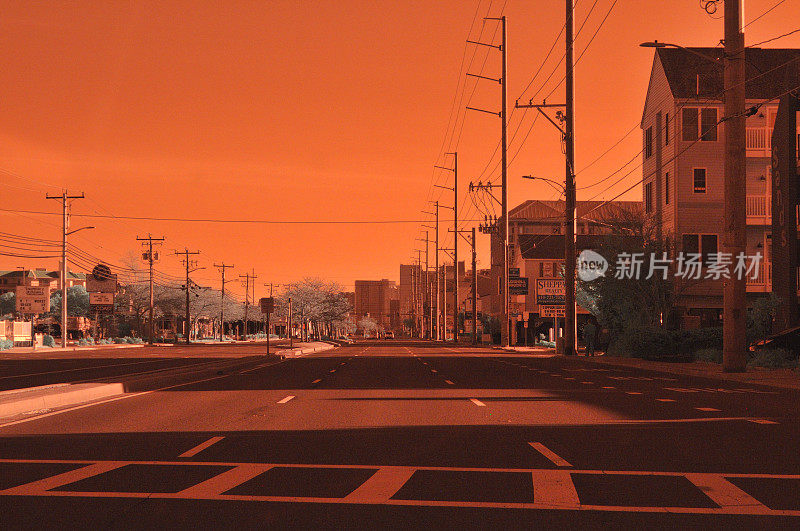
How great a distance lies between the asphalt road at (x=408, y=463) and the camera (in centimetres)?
750

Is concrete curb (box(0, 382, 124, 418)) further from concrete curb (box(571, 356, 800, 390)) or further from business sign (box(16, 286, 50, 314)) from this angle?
business sign (box(16, 286, 50, 314))

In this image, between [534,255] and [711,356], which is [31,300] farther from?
[711,356]

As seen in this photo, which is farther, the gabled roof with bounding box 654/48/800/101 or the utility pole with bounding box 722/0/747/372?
the gabled roof with bounding box 654/48/800/101

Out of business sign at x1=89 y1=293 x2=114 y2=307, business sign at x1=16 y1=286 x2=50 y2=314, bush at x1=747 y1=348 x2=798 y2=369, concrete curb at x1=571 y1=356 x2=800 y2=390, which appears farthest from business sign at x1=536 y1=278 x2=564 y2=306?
business sign at x1=89 y1=293 x2=114 y2=307

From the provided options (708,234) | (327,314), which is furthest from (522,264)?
(327,314)

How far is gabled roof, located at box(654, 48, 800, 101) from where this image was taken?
5509cm

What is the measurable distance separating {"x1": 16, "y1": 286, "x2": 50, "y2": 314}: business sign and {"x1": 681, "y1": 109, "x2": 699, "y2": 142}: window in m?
59.0

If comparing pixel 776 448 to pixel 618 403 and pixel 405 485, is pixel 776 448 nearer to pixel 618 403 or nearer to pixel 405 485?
pixel 405 485

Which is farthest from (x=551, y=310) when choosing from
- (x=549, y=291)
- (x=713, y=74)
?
(x=713, y=74)

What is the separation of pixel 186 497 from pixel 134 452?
3.33 m

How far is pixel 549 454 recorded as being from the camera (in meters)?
11.1

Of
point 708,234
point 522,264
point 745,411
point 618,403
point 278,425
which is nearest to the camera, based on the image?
point 278,425

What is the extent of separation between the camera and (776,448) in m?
11.6

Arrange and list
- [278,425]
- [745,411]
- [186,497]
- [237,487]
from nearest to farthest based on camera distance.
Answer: [186,497]
[237,487]
[278,425]
[745,411]
